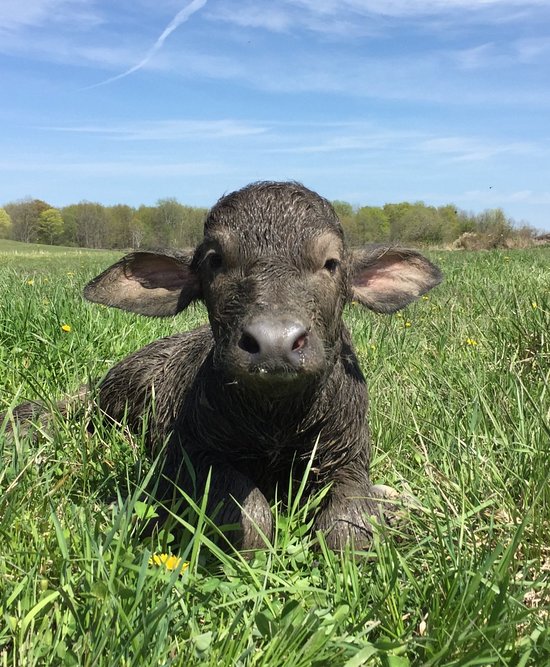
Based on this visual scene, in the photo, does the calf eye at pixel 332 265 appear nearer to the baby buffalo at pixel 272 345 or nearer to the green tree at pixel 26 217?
the baby buffalo at pixel 272 345

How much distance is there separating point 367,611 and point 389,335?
383cm

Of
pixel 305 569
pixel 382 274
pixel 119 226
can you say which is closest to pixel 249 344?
pixel 305 569

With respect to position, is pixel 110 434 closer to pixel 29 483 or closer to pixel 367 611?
pixel 29 483

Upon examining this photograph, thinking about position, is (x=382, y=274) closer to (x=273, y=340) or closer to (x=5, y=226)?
(x=273, y=340)

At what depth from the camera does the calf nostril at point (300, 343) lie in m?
2.39

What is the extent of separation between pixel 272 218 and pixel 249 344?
0.77 m

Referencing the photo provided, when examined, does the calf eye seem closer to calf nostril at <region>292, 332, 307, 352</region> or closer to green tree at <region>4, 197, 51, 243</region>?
calf nostril at <region>292, 332, 307, 352</region>

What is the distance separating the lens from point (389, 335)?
581cm

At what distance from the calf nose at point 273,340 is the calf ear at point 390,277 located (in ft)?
3.94

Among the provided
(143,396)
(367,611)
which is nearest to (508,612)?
(367,611)

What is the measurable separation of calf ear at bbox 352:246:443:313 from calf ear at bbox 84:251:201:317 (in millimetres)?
852

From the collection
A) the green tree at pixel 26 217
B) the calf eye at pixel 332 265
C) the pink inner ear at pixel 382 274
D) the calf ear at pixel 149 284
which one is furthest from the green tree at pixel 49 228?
the calf eye at pixel 332 265

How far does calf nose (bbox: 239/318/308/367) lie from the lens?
2316mm

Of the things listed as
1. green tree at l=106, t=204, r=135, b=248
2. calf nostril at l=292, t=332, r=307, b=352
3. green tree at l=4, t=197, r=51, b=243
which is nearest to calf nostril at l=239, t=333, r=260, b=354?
calf nostril at l=292, t=332, r=307, b=352
